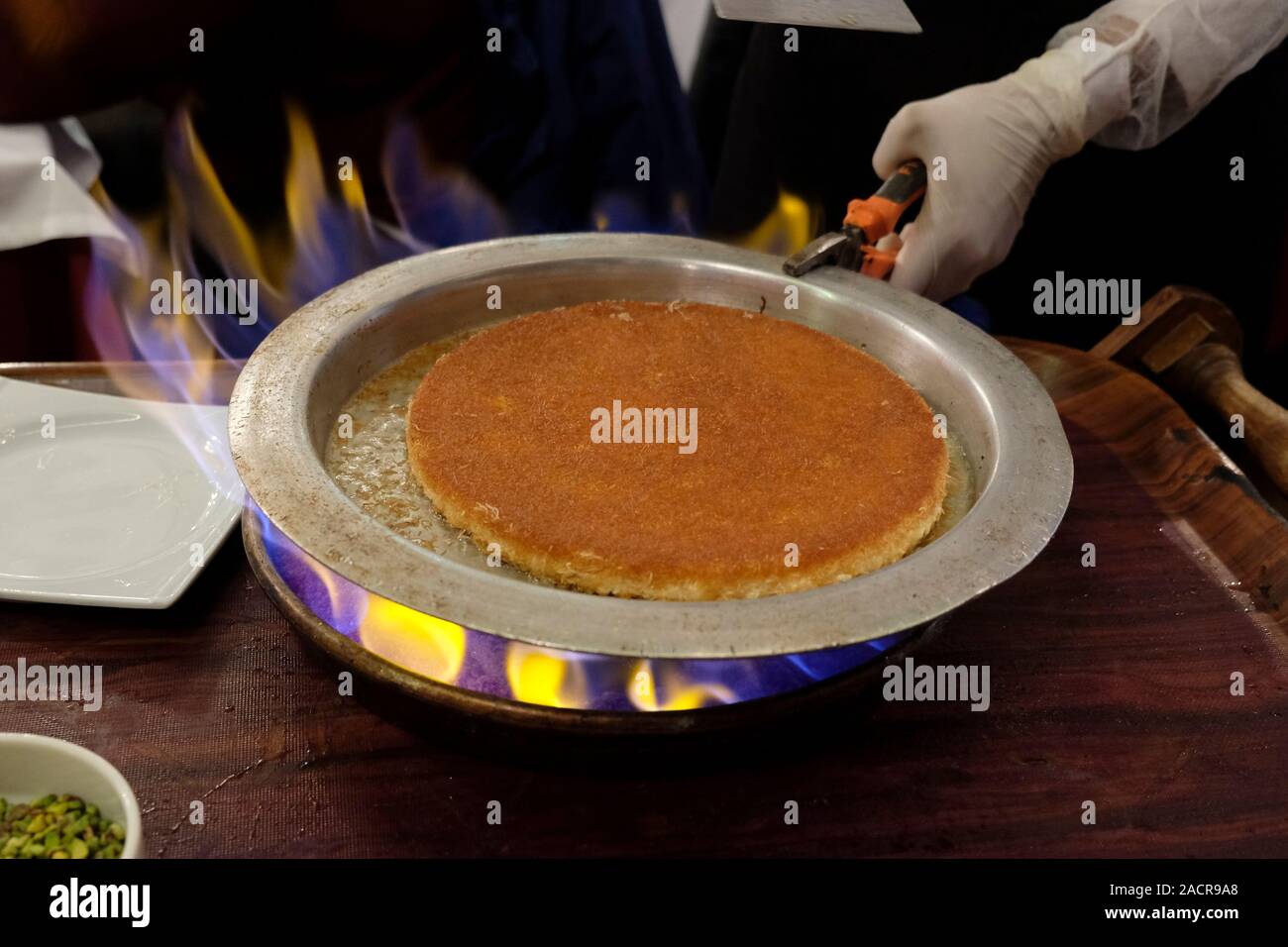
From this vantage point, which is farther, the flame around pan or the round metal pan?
the flame around pan

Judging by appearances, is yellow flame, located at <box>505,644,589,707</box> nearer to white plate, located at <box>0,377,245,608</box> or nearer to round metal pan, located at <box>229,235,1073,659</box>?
round metal pan, located at <box>229,235,1073,659</box>

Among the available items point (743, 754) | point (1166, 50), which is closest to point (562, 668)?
point (743, 754)

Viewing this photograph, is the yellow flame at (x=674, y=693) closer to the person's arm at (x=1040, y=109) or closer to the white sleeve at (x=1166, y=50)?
the person's arm at (x=1040, y=109)

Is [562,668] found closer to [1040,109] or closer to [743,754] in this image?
[743,754]

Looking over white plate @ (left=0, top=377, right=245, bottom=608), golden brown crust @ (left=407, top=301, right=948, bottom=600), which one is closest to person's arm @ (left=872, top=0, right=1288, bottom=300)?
golden brown crust @ (left=407, top=301, right=948, bottom=600)

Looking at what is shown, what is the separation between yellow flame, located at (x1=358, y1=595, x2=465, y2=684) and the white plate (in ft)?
1.19

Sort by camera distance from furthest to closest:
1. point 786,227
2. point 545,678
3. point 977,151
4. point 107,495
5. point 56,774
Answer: point 786,227 < point 977,151 < point 107,495 < point 545,678 < point 56,774

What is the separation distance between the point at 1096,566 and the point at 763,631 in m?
0.91

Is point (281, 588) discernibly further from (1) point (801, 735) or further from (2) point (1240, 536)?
(2) point (1240, 536)

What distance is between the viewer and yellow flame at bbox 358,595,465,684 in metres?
1.32

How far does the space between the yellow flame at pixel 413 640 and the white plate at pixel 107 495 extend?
1.19 ft

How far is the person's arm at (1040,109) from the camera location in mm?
2451

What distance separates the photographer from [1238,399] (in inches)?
83.0

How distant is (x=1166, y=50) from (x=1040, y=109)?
0.38 metres
